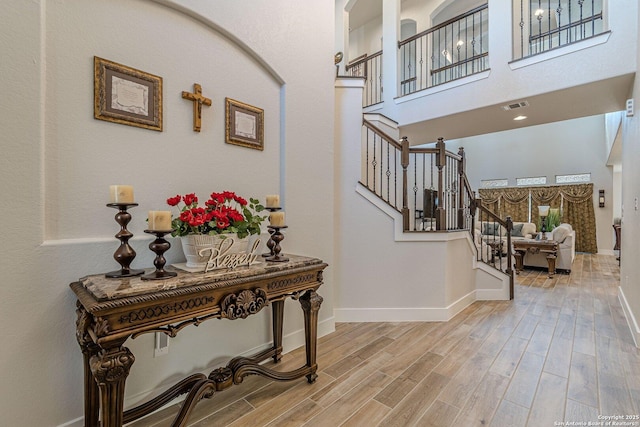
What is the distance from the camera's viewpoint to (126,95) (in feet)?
5.13

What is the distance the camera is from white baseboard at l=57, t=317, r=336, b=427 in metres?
1.56

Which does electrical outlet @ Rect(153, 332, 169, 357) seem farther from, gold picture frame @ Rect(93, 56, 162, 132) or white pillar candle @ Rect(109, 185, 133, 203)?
gold picture frame @ Rect(93, 56, 162, 132)

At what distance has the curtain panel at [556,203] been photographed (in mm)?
8195

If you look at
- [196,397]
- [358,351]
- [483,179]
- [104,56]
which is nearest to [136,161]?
[104,56]

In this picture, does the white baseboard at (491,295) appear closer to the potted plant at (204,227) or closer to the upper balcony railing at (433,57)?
the upper balcony railing at (433,57)

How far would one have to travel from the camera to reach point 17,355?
1275 mm

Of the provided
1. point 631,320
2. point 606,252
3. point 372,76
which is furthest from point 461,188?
point 606,252

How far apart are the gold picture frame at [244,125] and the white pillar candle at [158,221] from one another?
86 cm

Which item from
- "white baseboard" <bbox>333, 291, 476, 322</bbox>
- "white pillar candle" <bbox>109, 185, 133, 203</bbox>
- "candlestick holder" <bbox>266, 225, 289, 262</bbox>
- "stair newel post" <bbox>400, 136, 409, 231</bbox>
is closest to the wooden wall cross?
"white pillar candle" <bbox>109, 185, 133, 203</bbox>

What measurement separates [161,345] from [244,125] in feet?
5.02

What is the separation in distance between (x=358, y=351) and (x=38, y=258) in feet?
7.08

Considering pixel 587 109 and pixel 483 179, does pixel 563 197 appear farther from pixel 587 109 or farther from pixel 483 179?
pixel 587 109

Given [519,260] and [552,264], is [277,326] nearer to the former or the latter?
[552,264]

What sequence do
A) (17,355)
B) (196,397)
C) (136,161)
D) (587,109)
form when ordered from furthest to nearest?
(587,109) < (136,161) < (196,397) < (17,355)
